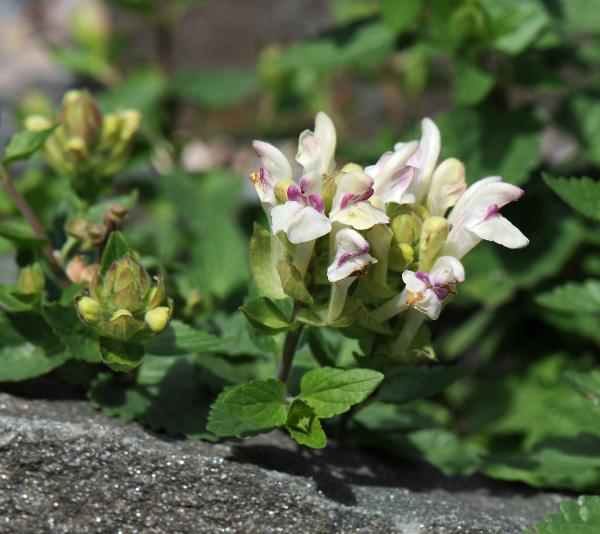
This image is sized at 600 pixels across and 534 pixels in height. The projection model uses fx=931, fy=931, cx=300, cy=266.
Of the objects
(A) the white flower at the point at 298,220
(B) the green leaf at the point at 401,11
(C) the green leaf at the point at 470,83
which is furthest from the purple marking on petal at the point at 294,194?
(B) the green leaf at the point at 401,11

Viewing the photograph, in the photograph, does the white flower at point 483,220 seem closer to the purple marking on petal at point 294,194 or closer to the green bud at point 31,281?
the purple marking on petal at point 294,194

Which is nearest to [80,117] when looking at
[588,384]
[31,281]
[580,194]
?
[31,281]

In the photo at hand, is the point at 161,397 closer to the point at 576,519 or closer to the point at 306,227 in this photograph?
the point at 306,227

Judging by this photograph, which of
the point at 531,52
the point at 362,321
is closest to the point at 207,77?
the point at 531,52

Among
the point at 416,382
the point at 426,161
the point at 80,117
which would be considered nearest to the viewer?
the point at 426,161

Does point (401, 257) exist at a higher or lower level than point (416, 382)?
higher


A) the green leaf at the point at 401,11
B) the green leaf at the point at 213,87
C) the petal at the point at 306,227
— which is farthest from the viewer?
the green leaf at the point at 213,87
